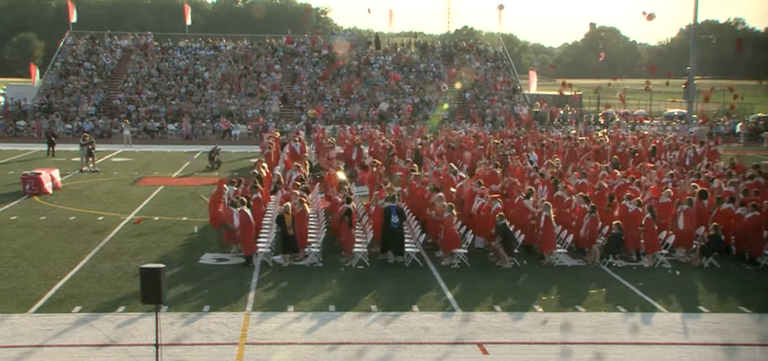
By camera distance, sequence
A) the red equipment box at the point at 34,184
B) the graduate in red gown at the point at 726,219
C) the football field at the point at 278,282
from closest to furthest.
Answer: the football field at the point at 278,282, the graduate in red gown at the point at 726,219, the red equipment box at the point at 34,184

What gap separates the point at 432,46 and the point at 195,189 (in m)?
27.4

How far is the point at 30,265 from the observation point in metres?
13.9

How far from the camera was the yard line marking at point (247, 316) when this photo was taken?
388 inches

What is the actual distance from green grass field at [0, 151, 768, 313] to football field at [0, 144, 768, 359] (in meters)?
0.02

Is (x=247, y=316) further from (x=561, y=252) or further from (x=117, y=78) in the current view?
(x=117, y=78)

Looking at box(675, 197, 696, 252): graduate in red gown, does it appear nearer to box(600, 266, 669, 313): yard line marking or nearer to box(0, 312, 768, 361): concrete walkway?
box(600, 266, 669, 313): yard line marking

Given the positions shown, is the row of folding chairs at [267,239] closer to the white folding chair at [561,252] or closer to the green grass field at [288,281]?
the green grass field at [288,281]

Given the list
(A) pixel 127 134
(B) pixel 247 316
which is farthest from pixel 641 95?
(B) pixel 247 316

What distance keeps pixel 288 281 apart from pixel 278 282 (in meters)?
0.18

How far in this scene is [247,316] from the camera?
36.8 ft

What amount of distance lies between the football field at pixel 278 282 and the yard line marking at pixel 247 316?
0.02m

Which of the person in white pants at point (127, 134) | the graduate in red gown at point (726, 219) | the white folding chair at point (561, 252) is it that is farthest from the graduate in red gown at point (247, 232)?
the person in white pants at point (127, 134)

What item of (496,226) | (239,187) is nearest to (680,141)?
(496,226)

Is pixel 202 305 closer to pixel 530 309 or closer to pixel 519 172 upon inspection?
pixel 530 309
